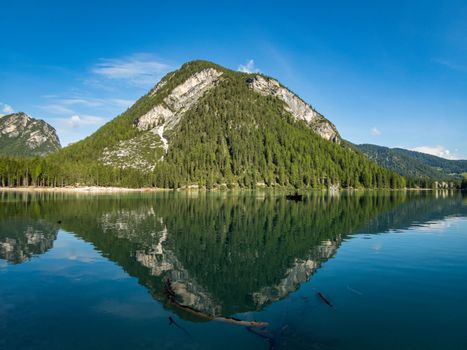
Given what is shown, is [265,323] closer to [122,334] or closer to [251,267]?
[122,334]

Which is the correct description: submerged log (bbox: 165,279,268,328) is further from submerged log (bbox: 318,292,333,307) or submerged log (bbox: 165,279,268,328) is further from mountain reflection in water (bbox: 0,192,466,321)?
submerged log (bbox: 318,292,333,307)

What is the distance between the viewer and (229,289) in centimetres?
2866

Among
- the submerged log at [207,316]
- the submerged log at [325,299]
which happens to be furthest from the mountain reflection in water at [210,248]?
the submerged log at [325,299]

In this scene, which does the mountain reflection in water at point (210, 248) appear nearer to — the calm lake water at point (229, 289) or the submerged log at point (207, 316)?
the calm lake water at point (229, 289)

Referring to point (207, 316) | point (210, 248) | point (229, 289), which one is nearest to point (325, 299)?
point (229, 289)

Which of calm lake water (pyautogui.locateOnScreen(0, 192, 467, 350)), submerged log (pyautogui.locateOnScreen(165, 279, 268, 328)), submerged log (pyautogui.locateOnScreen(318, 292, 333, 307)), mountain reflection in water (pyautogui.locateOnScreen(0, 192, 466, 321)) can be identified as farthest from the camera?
mountain reflection in water (pyautogui.locateOnScreen(0, 192, 466, 321))

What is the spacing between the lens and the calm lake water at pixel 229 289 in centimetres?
1950

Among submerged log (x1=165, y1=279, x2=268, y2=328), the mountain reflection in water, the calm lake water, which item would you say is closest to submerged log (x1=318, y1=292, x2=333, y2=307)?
the calm lake water

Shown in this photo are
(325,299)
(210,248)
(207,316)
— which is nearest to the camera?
(207,316)

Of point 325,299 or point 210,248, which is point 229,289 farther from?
point 210,248

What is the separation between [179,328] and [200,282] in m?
10.0

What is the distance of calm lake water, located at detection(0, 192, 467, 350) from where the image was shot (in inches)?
768

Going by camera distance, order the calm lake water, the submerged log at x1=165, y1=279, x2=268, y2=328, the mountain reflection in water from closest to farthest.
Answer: the calm lake water
the submerged log at x1=165, y1=279, x2=268, y2=328
the mountain reflection in water

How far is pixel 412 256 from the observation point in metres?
41.4
